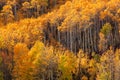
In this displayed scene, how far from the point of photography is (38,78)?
271 ft

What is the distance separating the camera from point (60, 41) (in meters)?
108

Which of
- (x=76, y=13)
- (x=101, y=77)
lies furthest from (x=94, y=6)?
(x=101, y=77)

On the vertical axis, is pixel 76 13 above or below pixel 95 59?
above

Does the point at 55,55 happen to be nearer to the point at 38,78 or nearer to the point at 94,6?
the point at 38,78

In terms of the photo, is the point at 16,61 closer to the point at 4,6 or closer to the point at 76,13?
the point at 76,13

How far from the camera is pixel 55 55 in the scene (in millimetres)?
84562

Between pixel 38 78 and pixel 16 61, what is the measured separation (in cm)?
742

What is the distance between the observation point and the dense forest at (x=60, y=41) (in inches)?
3246

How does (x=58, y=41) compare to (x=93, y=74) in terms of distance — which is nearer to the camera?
(x=93, y=74)

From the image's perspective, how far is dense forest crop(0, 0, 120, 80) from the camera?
270ft

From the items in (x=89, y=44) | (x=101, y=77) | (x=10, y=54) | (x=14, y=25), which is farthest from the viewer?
(x=14, y=25)

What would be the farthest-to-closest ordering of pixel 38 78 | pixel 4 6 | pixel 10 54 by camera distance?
pixel 4 6 → pixel 10 54 → pixel 38 78

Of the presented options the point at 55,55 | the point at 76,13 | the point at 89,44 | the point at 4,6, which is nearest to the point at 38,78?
the point at 55,55

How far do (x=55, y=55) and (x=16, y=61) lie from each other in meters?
9.57
